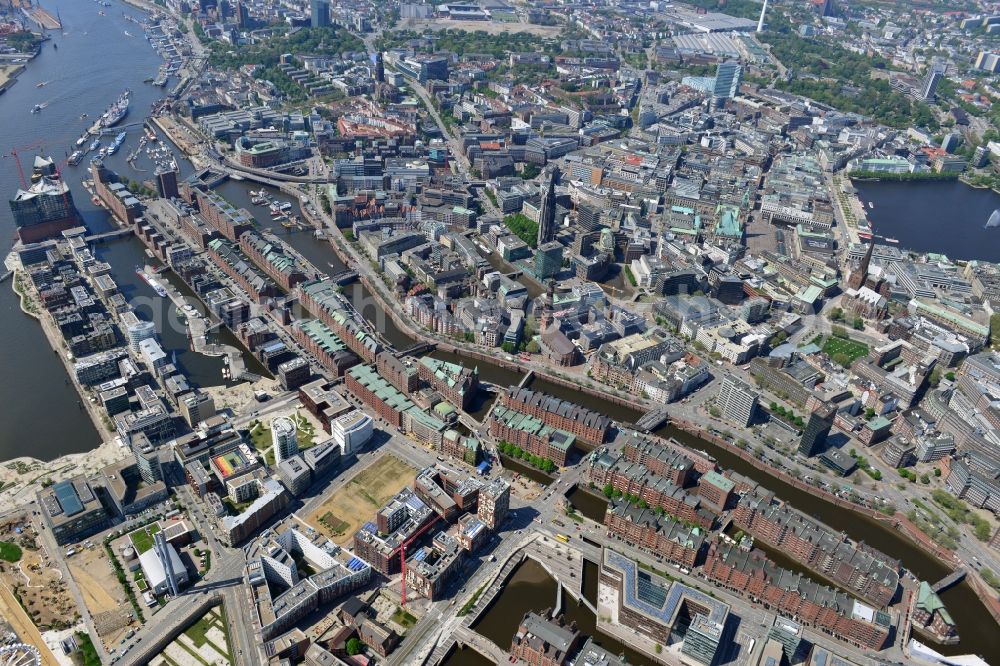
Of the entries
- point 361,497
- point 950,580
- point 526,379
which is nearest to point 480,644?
point 361,497

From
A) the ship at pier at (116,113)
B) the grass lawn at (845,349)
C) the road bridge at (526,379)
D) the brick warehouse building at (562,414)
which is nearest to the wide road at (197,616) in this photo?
the brick warehouse building at (562,414)

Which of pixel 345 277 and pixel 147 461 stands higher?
pixel 147 461

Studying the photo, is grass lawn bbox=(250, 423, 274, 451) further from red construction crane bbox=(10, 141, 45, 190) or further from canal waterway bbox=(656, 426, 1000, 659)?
red construction crane bbox=(10, 141, 45, 190)

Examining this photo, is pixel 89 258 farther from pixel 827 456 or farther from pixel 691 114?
pixel 691 114

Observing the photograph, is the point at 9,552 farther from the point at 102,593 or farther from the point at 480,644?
the point at 480,644

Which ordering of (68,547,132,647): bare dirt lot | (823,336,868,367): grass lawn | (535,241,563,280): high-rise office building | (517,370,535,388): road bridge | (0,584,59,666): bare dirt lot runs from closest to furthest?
(0,584,59,666): bare dirt lot
(68,547,132,647): bare dirt lot
(517,370,535,388): road bridge
(823,336,868,367): grass lawn
(535,241,563,280): high-rise office building

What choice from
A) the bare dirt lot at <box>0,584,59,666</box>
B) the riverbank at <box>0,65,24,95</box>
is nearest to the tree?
the bare dirt lot at <box>0,584,59,666</box>
